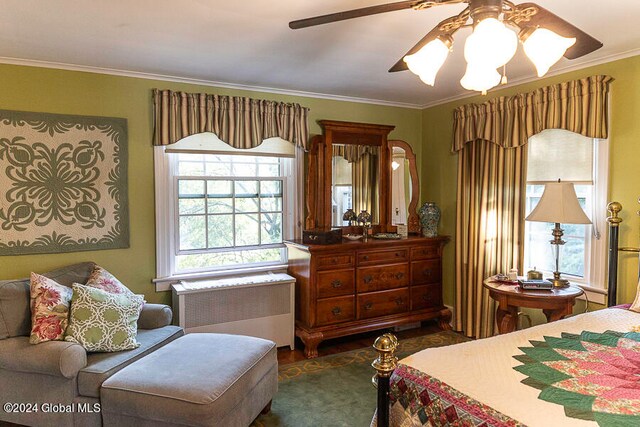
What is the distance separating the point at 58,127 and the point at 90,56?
615 mm

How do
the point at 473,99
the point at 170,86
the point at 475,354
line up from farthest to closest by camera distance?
the point at 473,99, the point at 170,86, the point at 475,354

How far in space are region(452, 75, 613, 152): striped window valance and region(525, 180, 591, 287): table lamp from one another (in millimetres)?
473

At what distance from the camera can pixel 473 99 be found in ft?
13.3

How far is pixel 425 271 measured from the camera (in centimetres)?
413

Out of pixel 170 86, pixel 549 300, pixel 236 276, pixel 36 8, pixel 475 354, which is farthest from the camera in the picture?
pixel 236 276

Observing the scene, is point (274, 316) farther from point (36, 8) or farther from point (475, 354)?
point (36, 8)

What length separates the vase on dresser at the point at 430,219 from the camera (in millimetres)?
4258

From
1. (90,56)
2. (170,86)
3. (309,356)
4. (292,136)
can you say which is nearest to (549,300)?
(309,356)

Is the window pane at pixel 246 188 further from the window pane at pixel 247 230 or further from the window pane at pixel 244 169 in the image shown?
the window pane at pixel 247 230

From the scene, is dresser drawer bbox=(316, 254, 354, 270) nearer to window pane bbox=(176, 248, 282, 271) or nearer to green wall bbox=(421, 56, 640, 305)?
window pane bbox=(176, 248, 282, 271)

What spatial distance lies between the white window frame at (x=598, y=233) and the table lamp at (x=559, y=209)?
223 millimetres

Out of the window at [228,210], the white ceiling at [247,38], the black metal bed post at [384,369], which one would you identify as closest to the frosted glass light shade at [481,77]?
the white ceiling at [247,38]

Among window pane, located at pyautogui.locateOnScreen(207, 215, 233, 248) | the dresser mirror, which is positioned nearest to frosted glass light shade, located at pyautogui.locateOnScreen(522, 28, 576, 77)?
the dresser mirror

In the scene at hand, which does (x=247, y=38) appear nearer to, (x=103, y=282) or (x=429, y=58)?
(x=429, y=58)
